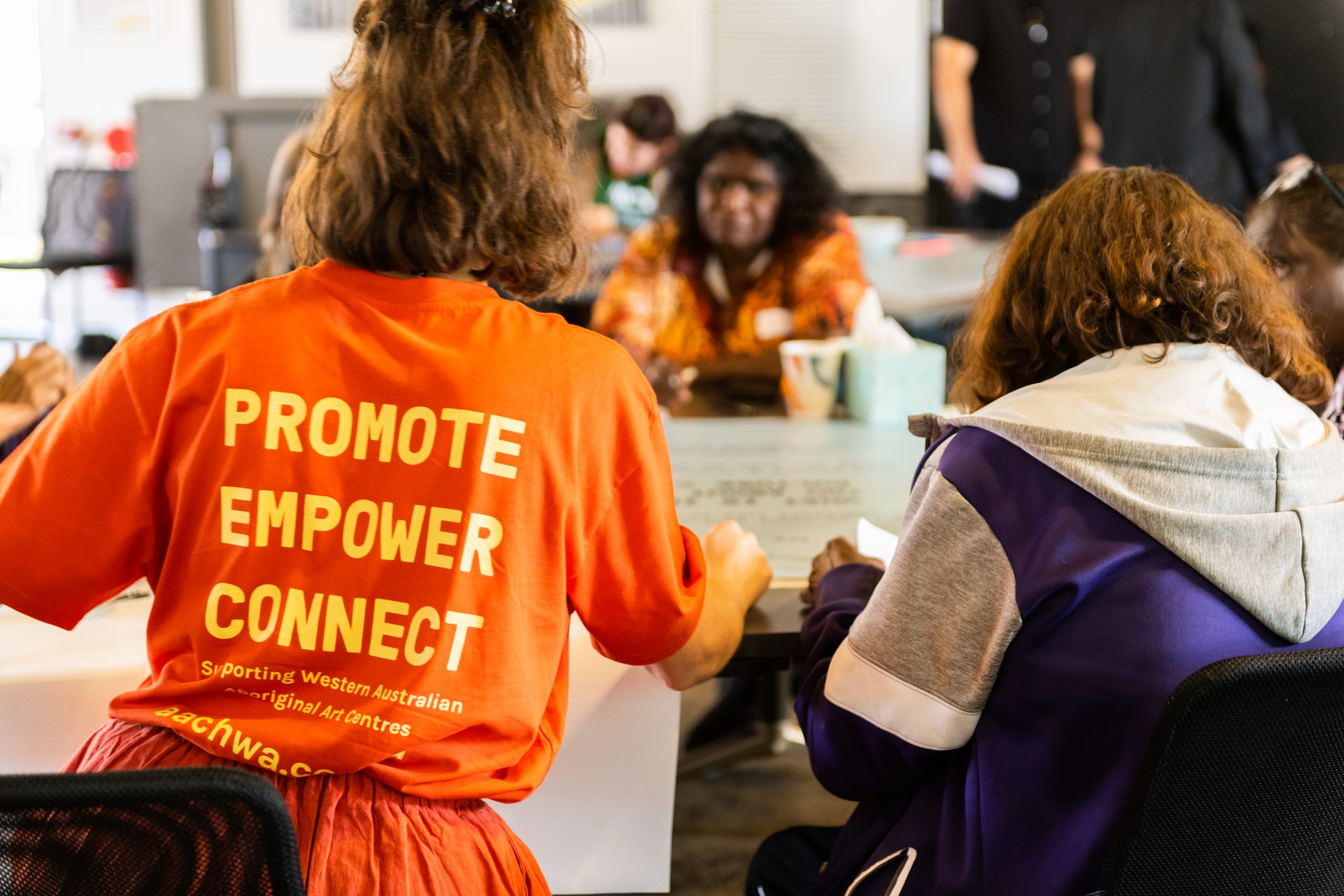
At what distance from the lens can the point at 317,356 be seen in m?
0.84

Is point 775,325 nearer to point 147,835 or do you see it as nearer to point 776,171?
point 776,171

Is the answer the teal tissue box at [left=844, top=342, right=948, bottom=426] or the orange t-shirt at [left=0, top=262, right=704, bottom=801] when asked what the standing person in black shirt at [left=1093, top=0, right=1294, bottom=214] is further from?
the orange t-shirt at [left=0, top=262, right=704, bottom=801]

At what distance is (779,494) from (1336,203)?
2.48 feet

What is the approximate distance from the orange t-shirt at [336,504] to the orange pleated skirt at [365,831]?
2cm

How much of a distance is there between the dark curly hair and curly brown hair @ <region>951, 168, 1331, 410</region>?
6.88 ft

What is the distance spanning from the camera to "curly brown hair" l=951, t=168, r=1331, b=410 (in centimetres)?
94

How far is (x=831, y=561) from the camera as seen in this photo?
1.22 m

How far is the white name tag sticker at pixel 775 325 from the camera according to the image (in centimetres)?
283

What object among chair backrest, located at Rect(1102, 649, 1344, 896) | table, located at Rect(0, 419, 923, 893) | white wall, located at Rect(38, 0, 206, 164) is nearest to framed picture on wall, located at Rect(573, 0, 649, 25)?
white wall, located at Rect(38, 0, 206, 164)

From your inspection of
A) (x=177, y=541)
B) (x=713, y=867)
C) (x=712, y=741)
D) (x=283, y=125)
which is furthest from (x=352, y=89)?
(x=283, y=125)

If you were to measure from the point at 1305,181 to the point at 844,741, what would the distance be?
90 centimetres

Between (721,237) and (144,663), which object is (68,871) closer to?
(144,663)

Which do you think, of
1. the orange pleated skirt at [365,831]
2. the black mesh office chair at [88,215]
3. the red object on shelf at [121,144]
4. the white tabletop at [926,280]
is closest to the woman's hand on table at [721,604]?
the orange pleated skirt at [365,831]

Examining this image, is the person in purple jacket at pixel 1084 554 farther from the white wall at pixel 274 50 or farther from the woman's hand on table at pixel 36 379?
the white wall at pixel 274 50
